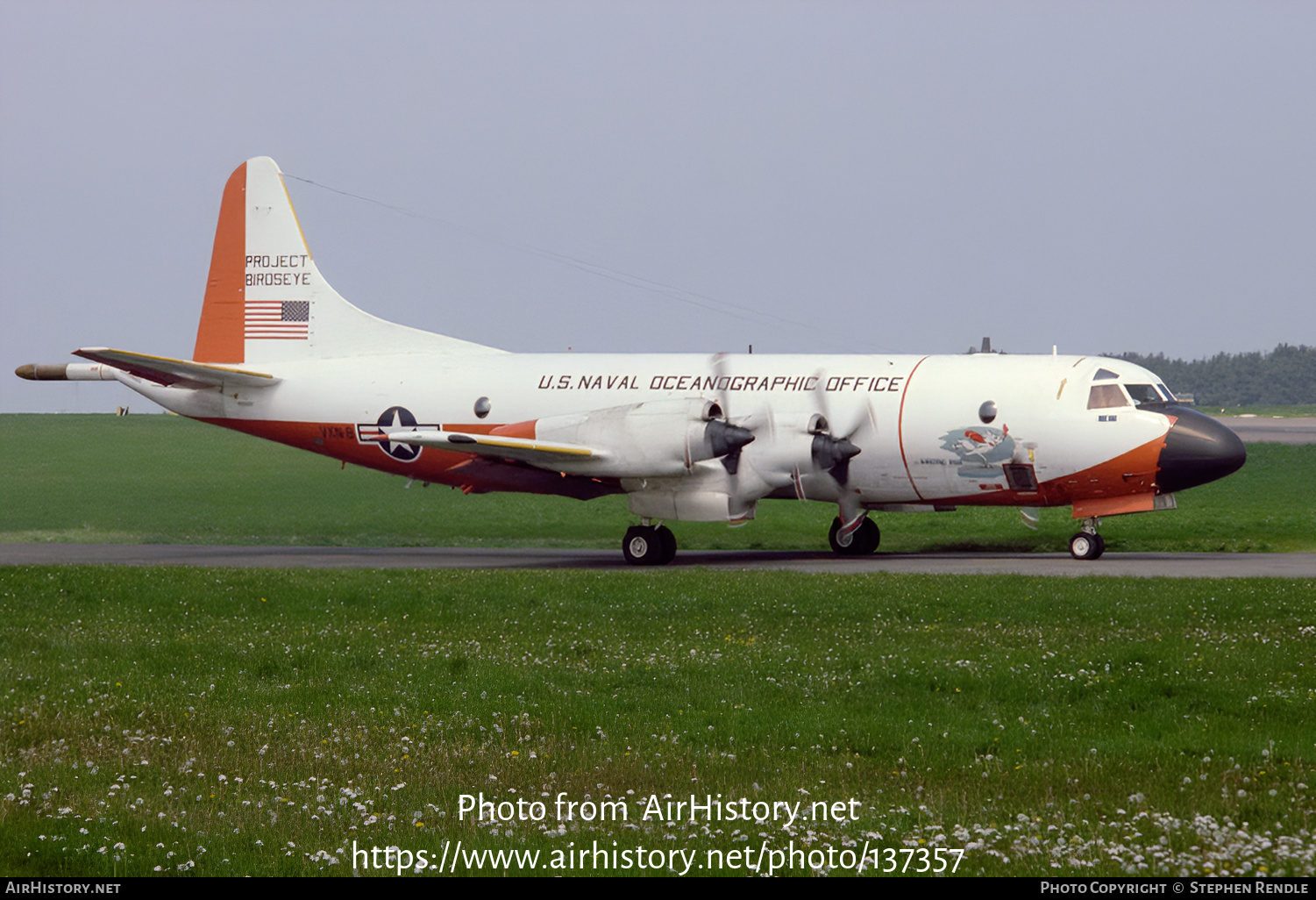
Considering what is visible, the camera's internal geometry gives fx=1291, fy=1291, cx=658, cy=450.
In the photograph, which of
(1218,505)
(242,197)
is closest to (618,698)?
(242,197)

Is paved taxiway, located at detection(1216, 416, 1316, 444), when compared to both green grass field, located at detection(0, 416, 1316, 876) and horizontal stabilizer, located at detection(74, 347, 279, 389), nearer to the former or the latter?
horizontal stabilizer, located at detection(74, 347, 279, 389)

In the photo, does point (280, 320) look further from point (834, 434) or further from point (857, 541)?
point (857, 541)

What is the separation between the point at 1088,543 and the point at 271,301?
66.9ft

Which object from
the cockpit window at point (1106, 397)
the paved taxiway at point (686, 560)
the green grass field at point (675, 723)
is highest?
the cockpit window at point (1106, 397)

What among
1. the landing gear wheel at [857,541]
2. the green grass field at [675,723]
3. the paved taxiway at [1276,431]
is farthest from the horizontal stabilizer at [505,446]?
the paved taxiway at [1276,431]

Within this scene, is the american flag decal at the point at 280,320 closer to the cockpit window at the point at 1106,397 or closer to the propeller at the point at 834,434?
the propeller at the point at 834,434

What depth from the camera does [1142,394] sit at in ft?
85.4

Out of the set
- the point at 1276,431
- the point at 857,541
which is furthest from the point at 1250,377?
the point at 857,541

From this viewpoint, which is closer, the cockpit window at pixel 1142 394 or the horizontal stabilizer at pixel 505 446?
the cockpit window at pixel 1142 394

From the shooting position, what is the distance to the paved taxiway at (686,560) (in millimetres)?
24359

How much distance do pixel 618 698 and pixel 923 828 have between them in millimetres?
5082

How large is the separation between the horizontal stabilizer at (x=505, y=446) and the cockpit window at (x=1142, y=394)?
10.8 meters

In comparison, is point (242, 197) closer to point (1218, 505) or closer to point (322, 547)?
point (322, 547)

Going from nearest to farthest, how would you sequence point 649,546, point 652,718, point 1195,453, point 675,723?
point 675,723 < point 652,718 < point 1195,453 < point 649,546
